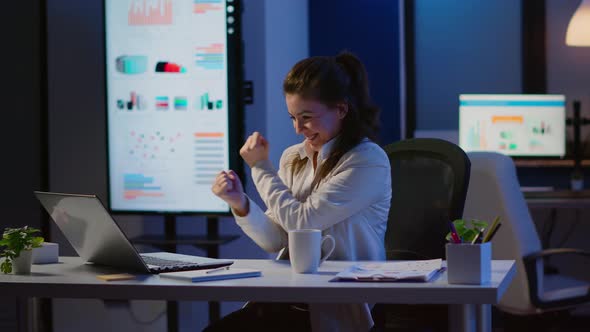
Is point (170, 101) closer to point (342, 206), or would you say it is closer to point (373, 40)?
point (342, 206)

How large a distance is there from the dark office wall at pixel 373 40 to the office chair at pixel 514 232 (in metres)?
1.84

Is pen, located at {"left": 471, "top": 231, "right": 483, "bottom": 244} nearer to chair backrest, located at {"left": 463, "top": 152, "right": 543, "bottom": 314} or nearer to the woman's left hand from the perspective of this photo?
the woman's left hand

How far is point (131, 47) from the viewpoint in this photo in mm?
3404

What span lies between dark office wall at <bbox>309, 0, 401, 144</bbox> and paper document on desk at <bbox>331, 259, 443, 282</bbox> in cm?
312

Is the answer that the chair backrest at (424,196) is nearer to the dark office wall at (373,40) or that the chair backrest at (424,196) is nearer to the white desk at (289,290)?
the white desk at (289,290)

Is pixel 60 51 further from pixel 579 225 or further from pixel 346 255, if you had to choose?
pixel 579 225

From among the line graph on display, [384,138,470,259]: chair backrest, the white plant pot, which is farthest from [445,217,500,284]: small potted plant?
the line graph on display

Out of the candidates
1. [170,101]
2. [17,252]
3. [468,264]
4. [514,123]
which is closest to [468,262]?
[468,264]

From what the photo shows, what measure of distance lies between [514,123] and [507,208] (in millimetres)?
1873

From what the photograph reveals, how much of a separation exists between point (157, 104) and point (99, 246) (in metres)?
1.50

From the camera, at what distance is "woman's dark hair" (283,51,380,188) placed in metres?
2.20

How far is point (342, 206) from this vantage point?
2084mm

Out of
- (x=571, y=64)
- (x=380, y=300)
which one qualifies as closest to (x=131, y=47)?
(x=380, y=300)

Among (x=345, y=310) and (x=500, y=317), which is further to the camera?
(x=500, y=317)
